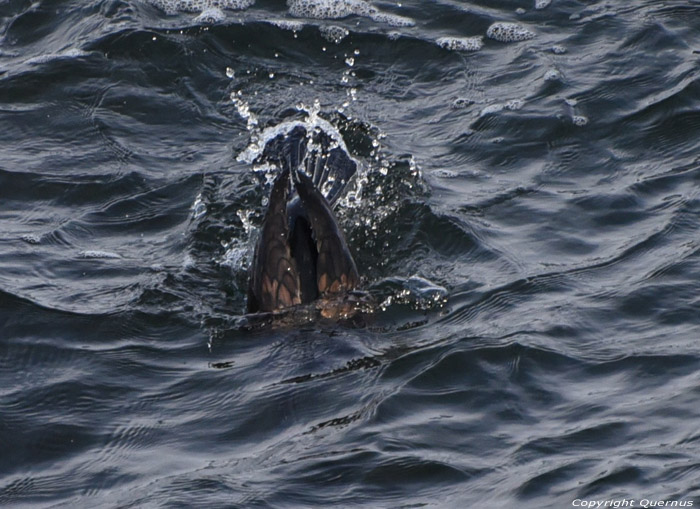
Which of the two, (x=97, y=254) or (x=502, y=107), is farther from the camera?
(x=502, y=107)

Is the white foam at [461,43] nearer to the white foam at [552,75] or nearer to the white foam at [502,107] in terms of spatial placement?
the white foam at [552,75]

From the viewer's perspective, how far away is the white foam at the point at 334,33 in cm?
944

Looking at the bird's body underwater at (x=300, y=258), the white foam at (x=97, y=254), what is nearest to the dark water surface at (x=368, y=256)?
the white foam at (x=97, y=254)

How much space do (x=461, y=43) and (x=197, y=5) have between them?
215 cm

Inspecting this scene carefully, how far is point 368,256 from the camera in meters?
7.18

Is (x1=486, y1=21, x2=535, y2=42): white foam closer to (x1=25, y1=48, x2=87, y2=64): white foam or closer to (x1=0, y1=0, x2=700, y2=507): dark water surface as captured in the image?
(x1=0, y1=0, x2=700, y2=507): dark water surface

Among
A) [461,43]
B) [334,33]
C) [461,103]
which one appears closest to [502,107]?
[461,103]

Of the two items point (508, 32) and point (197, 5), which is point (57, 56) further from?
point (508, 32)

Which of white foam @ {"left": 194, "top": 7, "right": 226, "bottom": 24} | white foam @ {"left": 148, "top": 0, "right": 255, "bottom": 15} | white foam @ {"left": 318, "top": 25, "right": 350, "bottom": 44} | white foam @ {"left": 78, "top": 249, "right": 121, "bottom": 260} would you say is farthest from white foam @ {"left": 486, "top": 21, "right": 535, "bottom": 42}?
white foam @ {"left": 78, "top": 249, "right": 121, "bottom": 260}

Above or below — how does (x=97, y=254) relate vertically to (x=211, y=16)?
below

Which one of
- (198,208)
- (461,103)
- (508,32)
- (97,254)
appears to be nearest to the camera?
(97,254)

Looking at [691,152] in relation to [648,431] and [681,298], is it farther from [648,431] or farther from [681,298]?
[648,431]

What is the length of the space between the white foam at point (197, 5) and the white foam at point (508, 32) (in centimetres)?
195

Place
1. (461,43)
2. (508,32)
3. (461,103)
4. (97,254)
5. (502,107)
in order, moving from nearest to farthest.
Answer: (97,254), (502,107), (461,103), (461,43), (508,32)
